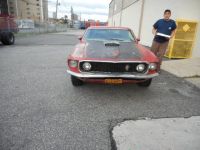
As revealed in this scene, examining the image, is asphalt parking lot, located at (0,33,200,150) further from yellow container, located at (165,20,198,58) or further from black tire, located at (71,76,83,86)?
yellow container, located at (165,20,198,58)

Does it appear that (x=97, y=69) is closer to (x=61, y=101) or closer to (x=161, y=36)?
(x=61, y=101)

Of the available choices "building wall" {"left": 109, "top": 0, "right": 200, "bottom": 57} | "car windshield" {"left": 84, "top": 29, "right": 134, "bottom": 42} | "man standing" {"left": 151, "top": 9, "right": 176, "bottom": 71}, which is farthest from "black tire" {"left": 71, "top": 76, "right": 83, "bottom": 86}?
"building wall" {"left": 109, "top": 0, "right": 200, "bottom": 57}

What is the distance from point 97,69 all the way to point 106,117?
1.05m

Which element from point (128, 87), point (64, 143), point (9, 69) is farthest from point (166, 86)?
point (9, 69)

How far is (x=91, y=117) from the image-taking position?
3244 millimetres

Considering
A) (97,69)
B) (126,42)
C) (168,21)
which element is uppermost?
(168,21)

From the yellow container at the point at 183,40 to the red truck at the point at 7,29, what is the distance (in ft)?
32.3

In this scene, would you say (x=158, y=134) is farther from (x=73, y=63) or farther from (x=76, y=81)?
(x=76, y=81)

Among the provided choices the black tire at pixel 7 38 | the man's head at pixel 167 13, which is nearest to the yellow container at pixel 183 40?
the man's head at pixel 167 13

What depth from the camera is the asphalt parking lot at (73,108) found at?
8.59ft

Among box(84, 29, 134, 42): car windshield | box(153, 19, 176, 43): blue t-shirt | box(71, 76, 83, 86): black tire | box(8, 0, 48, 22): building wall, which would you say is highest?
box(8, 0, 48, 22): building wall

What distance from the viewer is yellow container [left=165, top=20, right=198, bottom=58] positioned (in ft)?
28.7

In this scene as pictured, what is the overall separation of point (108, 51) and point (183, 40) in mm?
6004

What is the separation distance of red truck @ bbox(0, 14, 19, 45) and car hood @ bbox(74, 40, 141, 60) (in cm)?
951
